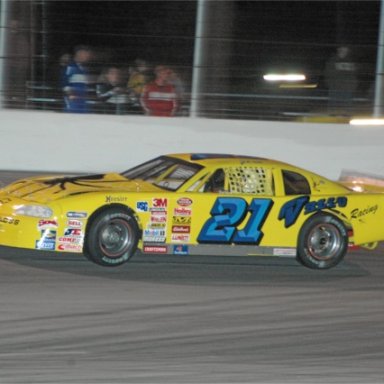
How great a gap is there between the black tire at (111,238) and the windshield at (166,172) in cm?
63

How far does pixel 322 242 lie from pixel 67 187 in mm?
2647

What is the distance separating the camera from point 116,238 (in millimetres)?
10219

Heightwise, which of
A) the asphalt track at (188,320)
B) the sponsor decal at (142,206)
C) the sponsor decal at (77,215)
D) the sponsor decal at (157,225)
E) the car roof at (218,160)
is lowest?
the asphalt track at (188,320)

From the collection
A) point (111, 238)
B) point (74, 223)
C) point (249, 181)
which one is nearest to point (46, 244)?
point (74, 223)

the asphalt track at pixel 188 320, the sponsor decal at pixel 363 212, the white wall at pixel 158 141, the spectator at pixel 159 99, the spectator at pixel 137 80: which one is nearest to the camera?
the asphalt track at pixel 188 320

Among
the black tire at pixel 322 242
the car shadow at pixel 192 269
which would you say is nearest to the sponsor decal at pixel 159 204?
the car shadow at pixel 192 269

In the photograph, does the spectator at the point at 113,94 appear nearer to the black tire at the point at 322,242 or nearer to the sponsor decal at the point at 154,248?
the black tire at the point at 322,242

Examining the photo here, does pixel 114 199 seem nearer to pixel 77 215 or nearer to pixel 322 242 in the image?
pixel 77 215

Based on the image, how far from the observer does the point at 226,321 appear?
8477 millimetres

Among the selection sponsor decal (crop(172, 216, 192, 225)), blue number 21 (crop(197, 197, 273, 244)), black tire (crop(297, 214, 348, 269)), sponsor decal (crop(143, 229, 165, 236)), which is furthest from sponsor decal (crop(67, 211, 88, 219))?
black tire (crop(297, 214, 348, 269))

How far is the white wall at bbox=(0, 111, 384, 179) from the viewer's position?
621 inches

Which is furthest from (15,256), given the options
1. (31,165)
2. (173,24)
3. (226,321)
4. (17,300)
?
(173,24)

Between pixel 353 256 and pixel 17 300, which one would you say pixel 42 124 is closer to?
pixel 353 256

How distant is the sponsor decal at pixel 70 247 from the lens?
9992mm
